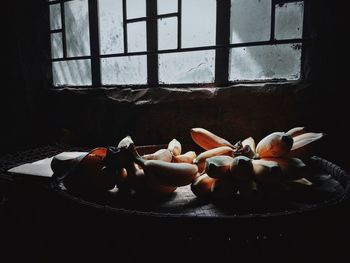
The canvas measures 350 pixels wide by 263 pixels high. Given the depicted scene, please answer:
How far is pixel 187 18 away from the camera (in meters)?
1.84

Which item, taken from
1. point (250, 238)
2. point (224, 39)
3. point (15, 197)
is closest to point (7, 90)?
point (15, 197)

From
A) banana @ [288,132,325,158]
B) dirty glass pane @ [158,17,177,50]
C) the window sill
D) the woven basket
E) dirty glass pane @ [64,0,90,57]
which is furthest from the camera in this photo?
dirty glass pane @ [64,0,90,57]

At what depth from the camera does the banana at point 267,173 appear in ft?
2.03

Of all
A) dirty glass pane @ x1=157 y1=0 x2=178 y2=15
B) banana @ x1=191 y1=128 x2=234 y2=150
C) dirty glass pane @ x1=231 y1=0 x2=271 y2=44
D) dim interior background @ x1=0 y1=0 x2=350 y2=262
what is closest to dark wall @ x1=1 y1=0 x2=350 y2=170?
dim interior background @ x1=0 y1=0 x2=350 y2=262

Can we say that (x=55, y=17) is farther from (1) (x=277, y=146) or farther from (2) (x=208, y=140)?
(1) (x=277, y=146)

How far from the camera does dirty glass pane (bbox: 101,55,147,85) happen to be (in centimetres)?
204

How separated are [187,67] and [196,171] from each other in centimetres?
130

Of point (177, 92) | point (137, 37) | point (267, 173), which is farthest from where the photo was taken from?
point (137, 37)

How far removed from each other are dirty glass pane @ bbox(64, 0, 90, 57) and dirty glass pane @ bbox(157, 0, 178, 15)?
2.57 ft

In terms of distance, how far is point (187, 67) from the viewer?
74.0 inches

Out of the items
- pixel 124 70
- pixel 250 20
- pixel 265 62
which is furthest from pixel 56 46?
pixel 265 62

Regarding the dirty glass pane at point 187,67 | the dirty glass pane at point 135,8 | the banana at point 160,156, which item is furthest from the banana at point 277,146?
the dirty glass pane at point 135,8

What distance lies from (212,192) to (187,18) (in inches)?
61.5

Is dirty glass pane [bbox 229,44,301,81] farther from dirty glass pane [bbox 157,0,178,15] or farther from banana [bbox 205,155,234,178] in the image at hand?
banana [bbox 205,155,234,178]
